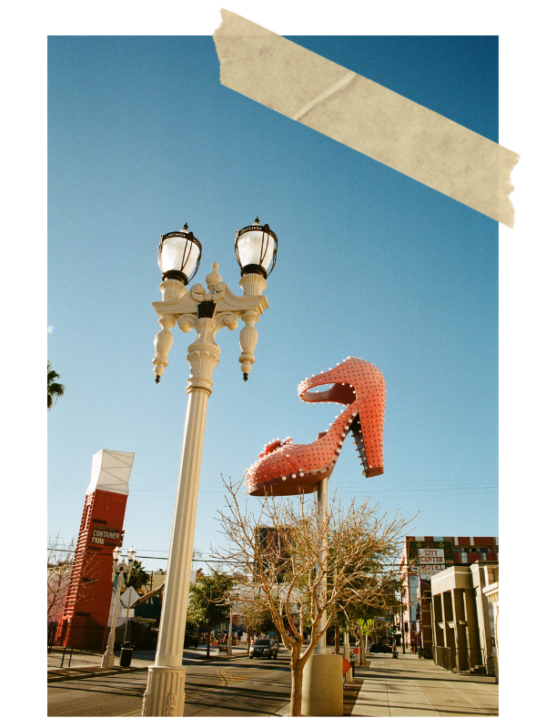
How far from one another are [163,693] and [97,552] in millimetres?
31763

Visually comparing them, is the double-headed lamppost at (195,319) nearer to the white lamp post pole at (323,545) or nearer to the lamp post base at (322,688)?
the white lamp post pole at (323,545)

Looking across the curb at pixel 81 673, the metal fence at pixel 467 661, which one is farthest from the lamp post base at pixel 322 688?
the metal fence at pixel 467 661

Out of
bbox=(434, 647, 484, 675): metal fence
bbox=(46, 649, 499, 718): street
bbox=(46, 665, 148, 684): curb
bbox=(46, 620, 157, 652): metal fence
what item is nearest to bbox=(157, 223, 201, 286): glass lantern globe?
bbox=(46, 649, 499, 718): street

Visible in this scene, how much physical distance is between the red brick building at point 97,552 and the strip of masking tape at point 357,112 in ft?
113

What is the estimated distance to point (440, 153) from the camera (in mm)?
2092

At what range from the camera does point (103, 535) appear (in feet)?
112

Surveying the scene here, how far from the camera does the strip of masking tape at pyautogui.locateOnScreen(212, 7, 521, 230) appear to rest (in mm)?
2061

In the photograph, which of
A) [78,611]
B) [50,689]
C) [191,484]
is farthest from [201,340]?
[78,611]

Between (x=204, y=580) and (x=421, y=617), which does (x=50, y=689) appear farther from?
(x=421, y=617)

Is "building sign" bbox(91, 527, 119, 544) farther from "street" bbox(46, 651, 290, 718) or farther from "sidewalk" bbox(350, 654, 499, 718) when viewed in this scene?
"sidewalk" bbox(350, 654, 499, 718)

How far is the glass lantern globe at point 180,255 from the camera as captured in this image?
659 cm

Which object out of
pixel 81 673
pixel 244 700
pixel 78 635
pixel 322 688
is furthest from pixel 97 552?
pixel 322 688

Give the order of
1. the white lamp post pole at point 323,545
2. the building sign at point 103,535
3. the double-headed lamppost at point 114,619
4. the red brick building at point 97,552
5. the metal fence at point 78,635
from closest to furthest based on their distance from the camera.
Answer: the white lamp post pole at point 323,545 → the double-headed lamppost at point 114,619 → the metal fence at point 78,635 → the red brick building at point 97,552 → the building sign at point 103,535

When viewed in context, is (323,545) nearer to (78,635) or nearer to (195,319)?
(195,319)
